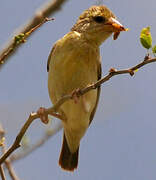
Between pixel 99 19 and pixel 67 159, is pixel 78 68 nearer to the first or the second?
pixel 99 19

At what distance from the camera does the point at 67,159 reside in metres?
4.55

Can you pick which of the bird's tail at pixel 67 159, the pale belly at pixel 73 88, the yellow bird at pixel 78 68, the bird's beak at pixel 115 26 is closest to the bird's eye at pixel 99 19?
the yellow bird at pixel 78 68

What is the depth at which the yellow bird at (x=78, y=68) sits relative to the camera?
3.77 metres

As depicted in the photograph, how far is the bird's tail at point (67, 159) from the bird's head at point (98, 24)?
4.27 ft

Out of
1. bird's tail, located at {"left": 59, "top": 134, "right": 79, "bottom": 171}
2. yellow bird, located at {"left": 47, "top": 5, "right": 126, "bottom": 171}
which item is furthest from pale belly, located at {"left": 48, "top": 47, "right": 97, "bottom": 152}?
bird's tail, located at {"left": 59, "top": 134, "right": 79, "bottom": 171}

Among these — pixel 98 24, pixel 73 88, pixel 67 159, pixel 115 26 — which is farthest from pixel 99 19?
pixel 67 159

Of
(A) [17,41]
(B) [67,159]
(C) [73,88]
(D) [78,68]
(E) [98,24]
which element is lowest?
(B) [67,159]

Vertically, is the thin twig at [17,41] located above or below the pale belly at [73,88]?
above

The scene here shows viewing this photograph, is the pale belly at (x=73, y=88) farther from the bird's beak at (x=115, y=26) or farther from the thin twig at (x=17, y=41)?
the thin twig at (x=17, y=41)

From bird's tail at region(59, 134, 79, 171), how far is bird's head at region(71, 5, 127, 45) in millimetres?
1302

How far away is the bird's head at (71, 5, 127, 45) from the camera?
3906 mm

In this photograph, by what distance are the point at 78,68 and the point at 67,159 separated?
1.32m

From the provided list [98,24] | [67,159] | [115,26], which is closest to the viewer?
[115,26]

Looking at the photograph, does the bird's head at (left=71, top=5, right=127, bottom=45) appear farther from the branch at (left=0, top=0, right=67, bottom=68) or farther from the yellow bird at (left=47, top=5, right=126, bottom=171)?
the branch at (left=0, top=0, right=67, bottom=68)
